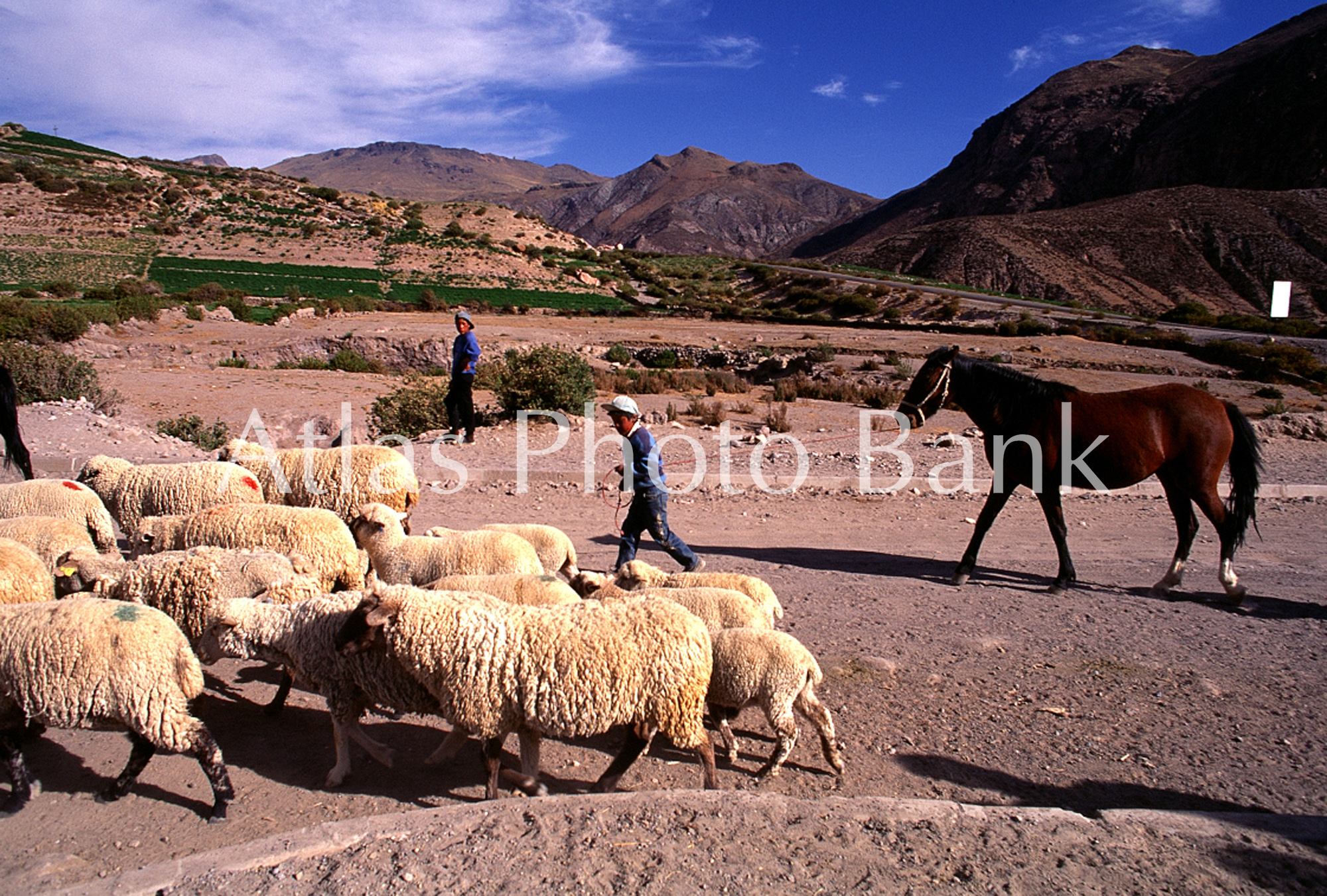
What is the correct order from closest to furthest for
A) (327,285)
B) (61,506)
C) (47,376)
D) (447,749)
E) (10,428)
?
(447,749) < (61,506) < (10,428) < (47,376) < (327,285)

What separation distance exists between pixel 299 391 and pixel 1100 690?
1897cm

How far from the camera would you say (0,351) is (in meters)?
15.2

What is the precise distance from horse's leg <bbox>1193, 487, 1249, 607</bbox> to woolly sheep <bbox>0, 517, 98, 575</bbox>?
929 centimetres

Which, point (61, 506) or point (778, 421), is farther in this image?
point (778, 421)

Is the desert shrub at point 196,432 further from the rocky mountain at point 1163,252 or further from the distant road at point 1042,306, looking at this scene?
the rocky mountain at point 1163,252

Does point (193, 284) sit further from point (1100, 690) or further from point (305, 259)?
point (1100, 690)

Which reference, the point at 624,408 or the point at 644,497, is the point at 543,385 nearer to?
the point at 644,497

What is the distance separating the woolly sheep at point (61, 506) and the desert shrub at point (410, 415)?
8.60 m

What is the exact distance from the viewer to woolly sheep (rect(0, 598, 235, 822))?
3.90 metres

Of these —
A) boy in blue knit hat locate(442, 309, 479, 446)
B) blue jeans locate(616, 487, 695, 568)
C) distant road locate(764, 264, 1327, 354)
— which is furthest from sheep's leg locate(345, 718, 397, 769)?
distant road locate(764, 264, 1327, 354)

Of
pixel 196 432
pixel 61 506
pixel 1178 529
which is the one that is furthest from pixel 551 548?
pixel 196 432

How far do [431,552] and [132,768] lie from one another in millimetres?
2441

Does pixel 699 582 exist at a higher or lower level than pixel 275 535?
lower

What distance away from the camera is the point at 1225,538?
24.8 feet
